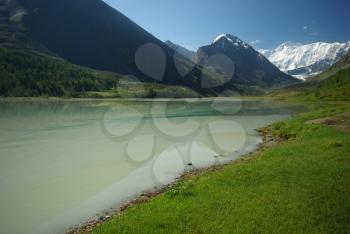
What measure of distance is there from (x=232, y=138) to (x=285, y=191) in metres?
35.9

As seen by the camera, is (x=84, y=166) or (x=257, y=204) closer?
(x=257, y=204)

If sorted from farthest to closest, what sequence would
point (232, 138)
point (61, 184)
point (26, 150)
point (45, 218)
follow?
point (232, 138), point (26, 150), point (61, 184), point (45, 218)

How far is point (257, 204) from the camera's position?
62.3ft

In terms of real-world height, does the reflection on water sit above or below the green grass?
below

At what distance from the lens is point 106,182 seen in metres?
29.7

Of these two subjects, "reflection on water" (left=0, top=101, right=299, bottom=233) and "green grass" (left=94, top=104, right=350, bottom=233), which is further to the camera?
"reflection on water" (left=0, top=101, right=299, bottom=233)

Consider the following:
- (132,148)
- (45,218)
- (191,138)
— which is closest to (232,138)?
(191,138)

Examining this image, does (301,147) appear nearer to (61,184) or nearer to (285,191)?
(285,191)

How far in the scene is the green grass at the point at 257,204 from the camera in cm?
1645

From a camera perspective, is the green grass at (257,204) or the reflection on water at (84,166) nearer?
the green grass at (257,204)

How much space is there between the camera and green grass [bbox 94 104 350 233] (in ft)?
54.0

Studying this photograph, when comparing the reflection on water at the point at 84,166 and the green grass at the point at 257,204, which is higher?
the green grass at the point at 257,204

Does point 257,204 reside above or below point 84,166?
above

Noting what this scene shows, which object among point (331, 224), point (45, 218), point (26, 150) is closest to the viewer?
point (331, 224)
